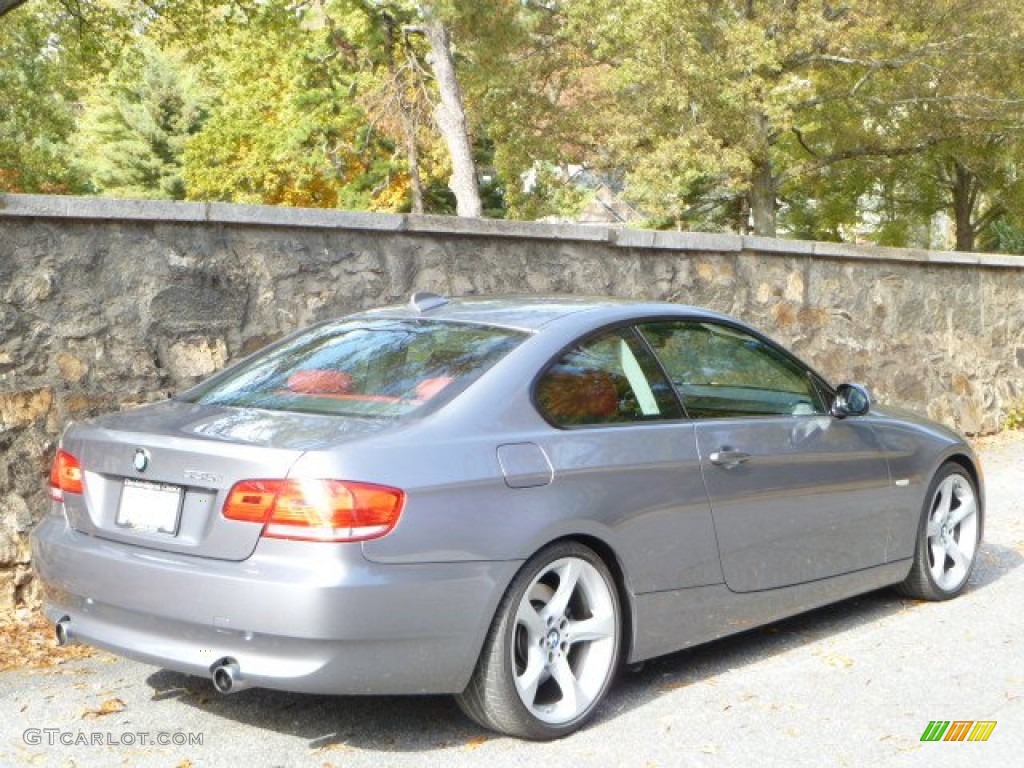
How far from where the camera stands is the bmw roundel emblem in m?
4.49

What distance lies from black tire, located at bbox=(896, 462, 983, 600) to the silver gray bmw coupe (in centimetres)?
81

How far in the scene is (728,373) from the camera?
5848 millimetres

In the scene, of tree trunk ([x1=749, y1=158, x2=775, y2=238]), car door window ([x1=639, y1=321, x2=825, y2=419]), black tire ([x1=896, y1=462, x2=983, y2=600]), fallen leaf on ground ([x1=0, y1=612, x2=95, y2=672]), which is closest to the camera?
car door window ([x1=639, y1=321, x2=825, y2=419])

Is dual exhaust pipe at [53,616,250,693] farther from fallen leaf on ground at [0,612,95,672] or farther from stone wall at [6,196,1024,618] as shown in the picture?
stone wall at [6,196,1024,618]

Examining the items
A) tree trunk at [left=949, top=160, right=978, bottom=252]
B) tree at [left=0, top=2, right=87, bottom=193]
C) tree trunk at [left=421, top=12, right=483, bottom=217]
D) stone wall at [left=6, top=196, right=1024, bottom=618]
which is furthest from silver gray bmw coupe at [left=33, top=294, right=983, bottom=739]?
tree trunk at [left=949, top=160, right=978, bottom=252]

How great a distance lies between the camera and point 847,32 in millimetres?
28172

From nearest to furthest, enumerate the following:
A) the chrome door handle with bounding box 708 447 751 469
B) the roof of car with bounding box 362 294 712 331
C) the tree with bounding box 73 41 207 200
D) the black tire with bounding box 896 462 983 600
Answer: the roof of car with bounding box 362 294 712 331, the chrome door handle with bounding box 708 447 751 469, the black tire with bounding box 896 462 983 600, the tree with bounding box 73 41 207 200

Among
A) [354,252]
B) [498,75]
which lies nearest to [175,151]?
[498,75]

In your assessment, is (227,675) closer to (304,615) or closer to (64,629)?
(304,615)

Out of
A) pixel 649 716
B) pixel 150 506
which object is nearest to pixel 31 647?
pixel 150 506

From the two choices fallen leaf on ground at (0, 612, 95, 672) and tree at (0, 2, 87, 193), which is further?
tree at (0, 2, 87, 193)

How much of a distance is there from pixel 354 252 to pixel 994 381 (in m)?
8.26

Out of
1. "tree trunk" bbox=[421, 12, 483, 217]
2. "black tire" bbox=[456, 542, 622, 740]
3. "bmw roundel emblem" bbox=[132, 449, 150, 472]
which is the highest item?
"tree trunk" bbox=[421, 12, 483, 217]

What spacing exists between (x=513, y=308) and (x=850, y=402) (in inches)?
65.0
